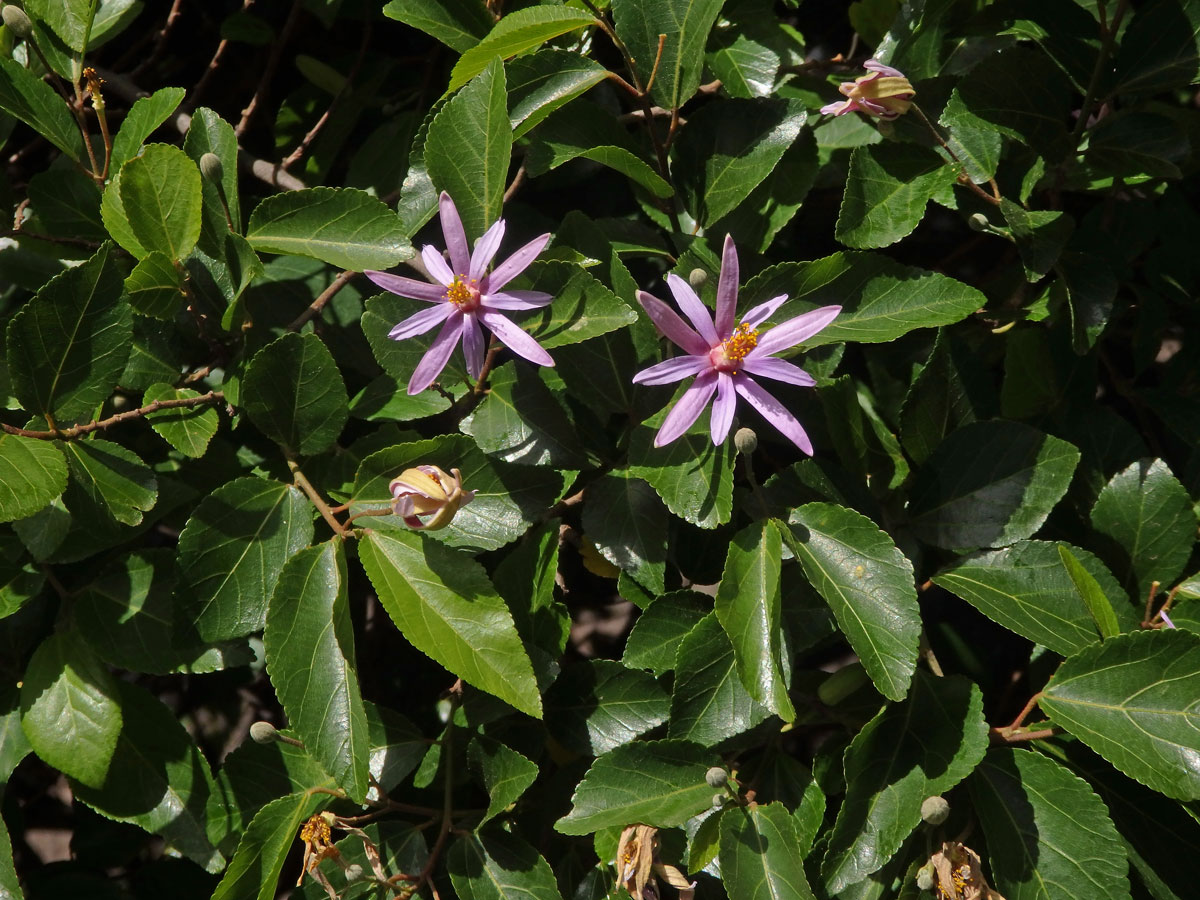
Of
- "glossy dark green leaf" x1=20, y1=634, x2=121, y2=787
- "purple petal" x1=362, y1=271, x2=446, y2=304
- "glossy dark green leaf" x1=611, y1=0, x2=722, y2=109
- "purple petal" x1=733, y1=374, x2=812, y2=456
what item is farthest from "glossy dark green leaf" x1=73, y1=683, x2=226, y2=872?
"glossy dark green leaf" x1=611, y1=0, x2=722, y2=109

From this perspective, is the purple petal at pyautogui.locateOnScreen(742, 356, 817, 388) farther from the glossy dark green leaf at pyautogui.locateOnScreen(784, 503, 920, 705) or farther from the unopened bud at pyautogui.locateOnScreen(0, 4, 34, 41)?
the unopened bud at pyautogui.locateOnScreen(0, 4, 34, 41)

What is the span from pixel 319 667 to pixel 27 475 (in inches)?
16.8

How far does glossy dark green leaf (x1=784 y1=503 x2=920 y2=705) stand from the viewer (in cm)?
124

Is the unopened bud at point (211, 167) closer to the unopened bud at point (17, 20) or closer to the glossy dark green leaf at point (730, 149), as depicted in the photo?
the unopened bud at point (17, 20)

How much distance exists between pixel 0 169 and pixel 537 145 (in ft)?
3.47

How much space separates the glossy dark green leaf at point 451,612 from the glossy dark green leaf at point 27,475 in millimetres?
381

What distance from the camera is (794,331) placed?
1266mm

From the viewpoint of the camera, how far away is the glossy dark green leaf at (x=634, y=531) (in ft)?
4.66

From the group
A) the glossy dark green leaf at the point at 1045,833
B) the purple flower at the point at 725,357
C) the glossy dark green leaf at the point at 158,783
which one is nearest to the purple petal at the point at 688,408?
the purple flower at the point at 725,357

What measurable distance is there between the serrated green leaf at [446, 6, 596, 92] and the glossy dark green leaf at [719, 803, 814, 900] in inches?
42.8

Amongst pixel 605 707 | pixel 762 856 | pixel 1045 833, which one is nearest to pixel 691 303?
pixel 605 707

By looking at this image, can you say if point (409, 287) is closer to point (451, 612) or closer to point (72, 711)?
point (451, 612)

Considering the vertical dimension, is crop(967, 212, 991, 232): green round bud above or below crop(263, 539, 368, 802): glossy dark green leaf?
above

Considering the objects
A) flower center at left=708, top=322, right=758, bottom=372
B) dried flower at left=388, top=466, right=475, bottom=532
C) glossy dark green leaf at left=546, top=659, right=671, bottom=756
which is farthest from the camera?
glossy dark green leaf at left=546, top=659, right=671, bottom=756
